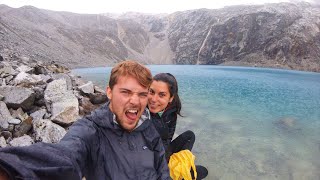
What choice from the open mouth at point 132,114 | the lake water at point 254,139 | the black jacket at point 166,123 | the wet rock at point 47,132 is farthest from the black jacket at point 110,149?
the lake water at point 254,139

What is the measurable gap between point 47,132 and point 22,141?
635 millimetres

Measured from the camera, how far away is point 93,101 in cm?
1234

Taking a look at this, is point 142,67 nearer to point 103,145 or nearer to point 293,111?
point 103,145

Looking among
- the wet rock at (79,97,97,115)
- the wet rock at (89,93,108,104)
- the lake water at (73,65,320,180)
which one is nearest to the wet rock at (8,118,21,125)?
the wet rock at (79,97,97,115)

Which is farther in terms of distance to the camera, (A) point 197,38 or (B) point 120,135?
(A) point 197,38

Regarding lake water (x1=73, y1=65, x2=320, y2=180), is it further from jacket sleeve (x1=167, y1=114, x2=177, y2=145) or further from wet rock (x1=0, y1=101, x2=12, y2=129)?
wet rock (x1=0, y1=101, x2=12, y2=129)

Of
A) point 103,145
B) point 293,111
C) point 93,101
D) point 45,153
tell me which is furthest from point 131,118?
point 293,111

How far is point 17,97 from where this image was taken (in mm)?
8445

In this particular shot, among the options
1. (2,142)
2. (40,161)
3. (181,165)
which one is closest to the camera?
(40,161)

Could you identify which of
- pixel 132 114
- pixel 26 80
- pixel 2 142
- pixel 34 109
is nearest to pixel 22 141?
pixel 2 142

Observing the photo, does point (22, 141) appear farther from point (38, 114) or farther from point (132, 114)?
point (132, 114)

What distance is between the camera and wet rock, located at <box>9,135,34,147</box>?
6.38 meters

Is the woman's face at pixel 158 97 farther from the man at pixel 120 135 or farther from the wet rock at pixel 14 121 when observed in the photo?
the wet rock at pixel 14 121

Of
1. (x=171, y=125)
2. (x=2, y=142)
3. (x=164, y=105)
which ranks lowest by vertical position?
(x=2, y=142)
